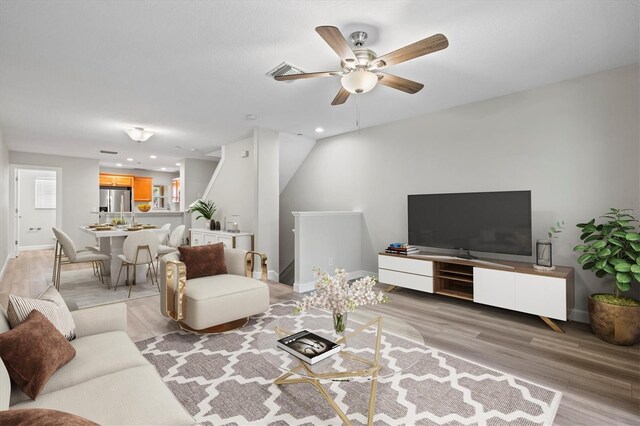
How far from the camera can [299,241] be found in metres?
4.58

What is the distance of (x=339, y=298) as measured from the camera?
191 centimetres

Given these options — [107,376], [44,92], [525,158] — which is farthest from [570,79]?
[44,92]

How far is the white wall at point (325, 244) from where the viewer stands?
15.0ft

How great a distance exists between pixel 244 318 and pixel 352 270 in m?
2.41

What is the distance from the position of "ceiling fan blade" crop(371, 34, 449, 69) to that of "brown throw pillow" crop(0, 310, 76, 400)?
251cm

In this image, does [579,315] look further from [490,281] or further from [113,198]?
[113,198]

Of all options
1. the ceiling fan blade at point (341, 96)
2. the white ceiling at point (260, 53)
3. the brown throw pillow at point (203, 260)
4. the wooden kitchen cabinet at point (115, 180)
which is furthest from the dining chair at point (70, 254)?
the wooden kitchen cabinet at point (115, 180)

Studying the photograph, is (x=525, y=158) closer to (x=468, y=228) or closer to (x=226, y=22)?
(x=468, y=228)

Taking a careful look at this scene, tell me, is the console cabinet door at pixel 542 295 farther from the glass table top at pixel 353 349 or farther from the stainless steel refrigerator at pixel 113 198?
the stainless steel refrigerator at pixel 113 198

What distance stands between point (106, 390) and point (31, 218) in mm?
10398

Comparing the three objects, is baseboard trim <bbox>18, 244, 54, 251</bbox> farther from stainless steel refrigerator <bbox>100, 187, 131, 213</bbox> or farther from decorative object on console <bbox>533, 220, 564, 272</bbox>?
decorative object on console <bbox>533, 220, 564, 272</bbox>

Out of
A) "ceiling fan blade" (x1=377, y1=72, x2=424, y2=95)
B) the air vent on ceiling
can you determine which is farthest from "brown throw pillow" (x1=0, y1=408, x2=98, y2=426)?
the air vent on ceiling

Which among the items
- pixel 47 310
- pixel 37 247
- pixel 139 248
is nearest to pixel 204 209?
pixel 139 248

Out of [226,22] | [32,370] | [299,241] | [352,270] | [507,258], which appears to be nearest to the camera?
[32,370]
